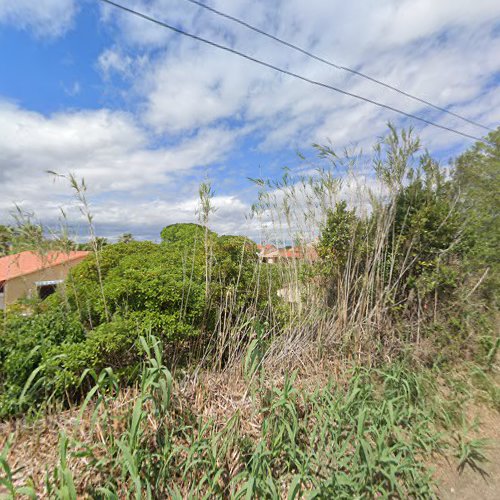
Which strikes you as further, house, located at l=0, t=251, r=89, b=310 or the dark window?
the dark window

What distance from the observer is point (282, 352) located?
2475 mm

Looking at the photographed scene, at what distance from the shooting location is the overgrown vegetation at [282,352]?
1.58m

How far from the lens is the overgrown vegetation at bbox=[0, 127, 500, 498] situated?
62.3 inches

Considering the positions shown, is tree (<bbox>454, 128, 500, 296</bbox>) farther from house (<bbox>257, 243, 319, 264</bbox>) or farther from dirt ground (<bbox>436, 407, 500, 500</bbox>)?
dirt ground (<bbox>436, 407, 500, 500</bbox>)

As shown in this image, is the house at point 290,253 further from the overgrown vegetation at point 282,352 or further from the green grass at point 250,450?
the green grass at point 250,450

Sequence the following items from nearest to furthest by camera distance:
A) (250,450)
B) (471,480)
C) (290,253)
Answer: (250,450)
(471,480)
(290,253)

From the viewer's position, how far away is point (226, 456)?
1681 mm

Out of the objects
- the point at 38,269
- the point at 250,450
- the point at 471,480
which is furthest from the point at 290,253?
the point at 38,269

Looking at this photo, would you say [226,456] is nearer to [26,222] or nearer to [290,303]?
[290,303]

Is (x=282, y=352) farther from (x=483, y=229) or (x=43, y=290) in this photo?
(x=483, y=229)

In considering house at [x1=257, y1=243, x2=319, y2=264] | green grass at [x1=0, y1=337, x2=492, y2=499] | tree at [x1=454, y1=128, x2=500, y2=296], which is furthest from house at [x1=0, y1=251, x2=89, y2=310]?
tree at [x1=454, y1=128, x2=500, y2=296]

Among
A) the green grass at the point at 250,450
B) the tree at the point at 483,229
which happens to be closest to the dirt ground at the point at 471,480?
the green grass at the point at 250,450

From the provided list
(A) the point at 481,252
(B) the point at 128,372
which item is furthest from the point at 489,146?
(B) the point at 128,372

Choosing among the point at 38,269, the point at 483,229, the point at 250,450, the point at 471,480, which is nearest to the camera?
the point at 250,450
